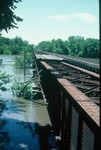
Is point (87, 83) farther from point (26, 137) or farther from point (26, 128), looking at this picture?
point (26, 128)

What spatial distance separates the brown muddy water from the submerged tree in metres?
4.20

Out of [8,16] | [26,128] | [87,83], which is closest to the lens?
[87,83]

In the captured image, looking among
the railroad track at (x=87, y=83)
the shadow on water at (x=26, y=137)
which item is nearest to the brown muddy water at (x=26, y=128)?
the shadow on water at (x=26, y=137)

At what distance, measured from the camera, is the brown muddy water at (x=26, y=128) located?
1145cm

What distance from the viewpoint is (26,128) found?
14055 millimetres

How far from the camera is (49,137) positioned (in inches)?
492

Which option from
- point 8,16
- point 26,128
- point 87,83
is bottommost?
point 26,128

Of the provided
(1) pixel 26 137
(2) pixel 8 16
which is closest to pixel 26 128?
(1) pixel 26 137

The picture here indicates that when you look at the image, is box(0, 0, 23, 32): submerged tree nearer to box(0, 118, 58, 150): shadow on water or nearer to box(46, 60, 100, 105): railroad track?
box(46, 60, 100, 105): railroad track

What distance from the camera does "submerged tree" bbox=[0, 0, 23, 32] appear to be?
34.2 ft

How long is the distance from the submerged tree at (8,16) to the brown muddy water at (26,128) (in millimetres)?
4200

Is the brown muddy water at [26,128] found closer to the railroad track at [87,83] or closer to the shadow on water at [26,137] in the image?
the shadow on water at [26,137]

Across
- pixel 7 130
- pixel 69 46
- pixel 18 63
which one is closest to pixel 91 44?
pixel 69 46

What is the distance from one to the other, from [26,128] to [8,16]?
7.00 m
